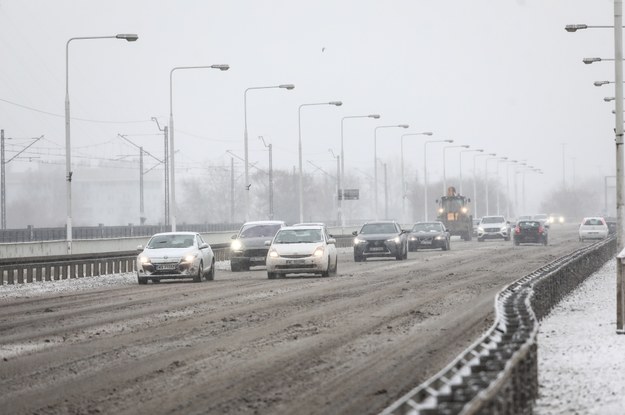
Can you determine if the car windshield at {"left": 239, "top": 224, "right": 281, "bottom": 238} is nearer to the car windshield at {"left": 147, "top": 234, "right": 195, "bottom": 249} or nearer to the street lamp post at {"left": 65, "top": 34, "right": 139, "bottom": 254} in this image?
the street lamp post at {"left": 65, "top": 34, "right": 139, "bottom": 254}

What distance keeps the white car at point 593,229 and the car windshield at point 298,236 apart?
131 ft

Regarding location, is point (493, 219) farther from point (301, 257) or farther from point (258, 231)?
point (301, 257)

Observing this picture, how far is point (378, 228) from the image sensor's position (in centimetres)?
4856

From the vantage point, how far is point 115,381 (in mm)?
11219

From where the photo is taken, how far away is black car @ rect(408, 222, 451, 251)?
59.9 meters

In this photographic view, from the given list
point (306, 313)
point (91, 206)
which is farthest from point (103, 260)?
point (91, 206)

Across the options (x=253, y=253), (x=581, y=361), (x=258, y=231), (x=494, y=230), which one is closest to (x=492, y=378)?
(x=581, y=361)

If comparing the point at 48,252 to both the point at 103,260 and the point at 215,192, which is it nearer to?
the point at 103,260

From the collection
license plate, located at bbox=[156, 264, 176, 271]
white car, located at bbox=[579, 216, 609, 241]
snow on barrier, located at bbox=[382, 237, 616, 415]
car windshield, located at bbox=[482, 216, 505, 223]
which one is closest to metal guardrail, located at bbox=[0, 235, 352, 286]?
license plate, located at bbox=[156, 264, 176, 271]

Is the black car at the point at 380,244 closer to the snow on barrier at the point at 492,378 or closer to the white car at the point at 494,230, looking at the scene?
the white car at the point at 494,230

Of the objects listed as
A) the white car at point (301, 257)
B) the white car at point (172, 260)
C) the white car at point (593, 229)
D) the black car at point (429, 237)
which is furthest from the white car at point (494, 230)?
the white car at point (172, 260)

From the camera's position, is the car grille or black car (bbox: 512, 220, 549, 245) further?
black car (bbox: 512, 220, 549, 245)

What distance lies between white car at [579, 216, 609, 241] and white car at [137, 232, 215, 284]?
43.0 meters

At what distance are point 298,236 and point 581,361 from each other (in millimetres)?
23083
